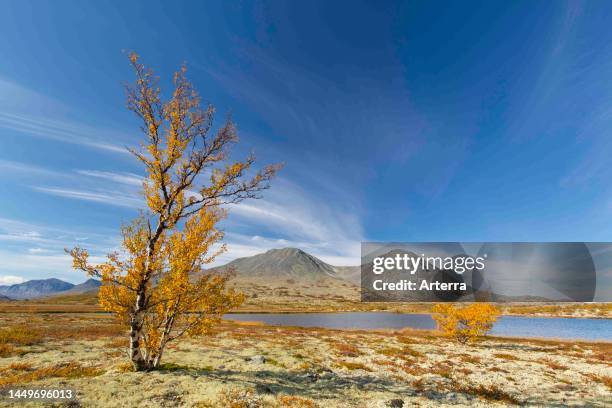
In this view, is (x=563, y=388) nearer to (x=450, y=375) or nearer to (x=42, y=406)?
(x=450, y=375)

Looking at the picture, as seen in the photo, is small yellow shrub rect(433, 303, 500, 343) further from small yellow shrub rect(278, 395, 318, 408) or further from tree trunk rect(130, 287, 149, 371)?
tree trunk rect(130, 287, 149, 371)

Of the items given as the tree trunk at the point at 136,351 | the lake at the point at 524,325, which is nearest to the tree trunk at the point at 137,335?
the tree trunk at the point at 136,351

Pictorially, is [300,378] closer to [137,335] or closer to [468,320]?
[137,335]

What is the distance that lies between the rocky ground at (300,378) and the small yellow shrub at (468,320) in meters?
11.2

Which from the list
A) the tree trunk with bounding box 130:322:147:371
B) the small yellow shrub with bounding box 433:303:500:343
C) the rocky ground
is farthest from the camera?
the small yellow shrub with bounding box 433:303:500:343

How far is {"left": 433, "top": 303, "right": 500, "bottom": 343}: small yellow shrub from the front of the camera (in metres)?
42.0

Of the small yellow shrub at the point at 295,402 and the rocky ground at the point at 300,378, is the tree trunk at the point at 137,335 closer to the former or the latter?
the rocky ground at the point at 300,378

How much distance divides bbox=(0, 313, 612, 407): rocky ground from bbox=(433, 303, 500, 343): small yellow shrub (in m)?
11.2

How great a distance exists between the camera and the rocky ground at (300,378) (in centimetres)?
1360

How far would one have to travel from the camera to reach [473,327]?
42906mm

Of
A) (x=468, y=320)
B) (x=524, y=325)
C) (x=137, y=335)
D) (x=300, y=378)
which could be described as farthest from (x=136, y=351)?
(x=524, y=325)

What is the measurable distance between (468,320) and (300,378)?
34003 millimetres

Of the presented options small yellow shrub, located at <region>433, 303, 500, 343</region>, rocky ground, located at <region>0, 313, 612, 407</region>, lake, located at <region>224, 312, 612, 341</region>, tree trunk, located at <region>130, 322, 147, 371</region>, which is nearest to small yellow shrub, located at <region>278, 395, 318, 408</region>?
rocky ground, located at <region>0, 313, 612, 407</region>

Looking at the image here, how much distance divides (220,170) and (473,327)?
139 ft
